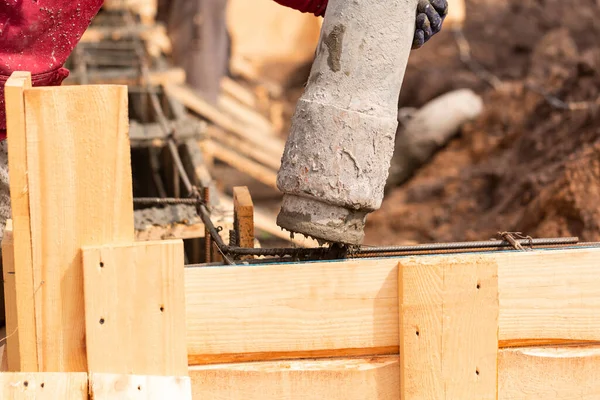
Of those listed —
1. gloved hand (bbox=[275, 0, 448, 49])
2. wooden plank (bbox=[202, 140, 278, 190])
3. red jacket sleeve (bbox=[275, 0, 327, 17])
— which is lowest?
wooden plank (bbox=[202, 140, 278, 190])

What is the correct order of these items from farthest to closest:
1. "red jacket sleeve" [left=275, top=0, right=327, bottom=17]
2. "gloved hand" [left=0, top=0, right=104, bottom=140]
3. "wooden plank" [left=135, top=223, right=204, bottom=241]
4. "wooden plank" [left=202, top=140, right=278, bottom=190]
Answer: "wooden plank" [left=202, top=140, right=278, bottom=190]
"wooden plank" [left=135, top=223, right=204, bottom=241]
"red jacket sleeve" [left=275, top=0, right=327, bottom=17]
"gloved hand" [left=0, top=0, right=104, bottom=140]

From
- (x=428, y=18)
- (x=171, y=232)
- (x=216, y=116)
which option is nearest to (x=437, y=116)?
(x=216, y=116)

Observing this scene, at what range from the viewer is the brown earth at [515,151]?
16.8 ft

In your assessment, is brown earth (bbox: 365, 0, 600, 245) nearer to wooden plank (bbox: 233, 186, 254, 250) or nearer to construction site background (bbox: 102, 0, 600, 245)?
construction site background (bbox: 102, 0, 600, 245)

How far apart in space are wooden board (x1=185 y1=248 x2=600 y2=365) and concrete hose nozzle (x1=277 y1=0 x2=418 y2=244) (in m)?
0.21

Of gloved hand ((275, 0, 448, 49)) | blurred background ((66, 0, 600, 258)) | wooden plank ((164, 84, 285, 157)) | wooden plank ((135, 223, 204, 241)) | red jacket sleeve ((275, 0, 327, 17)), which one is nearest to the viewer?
gloved hand ((275, 0, 448, 49))

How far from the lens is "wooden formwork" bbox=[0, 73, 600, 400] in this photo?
2076 mm

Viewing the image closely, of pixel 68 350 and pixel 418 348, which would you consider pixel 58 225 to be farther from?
pixel 418 348

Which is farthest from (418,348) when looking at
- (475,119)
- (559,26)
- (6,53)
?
(559,26)

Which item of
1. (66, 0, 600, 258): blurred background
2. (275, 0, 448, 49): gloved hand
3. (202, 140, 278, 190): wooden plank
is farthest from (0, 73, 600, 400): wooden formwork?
(202, 140, 278, 190): wooden plank

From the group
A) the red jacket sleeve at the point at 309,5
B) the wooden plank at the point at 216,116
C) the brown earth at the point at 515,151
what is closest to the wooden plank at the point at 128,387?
the red jacket sleeve at the point at 309,5

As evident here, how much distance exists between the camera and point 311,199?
2422 millimetres

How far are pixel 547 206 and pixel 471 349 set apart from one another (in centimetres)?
300

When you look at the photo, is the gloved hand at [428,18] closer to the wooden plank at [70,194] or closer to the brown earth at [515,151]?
the wooden plank at [70,194]
